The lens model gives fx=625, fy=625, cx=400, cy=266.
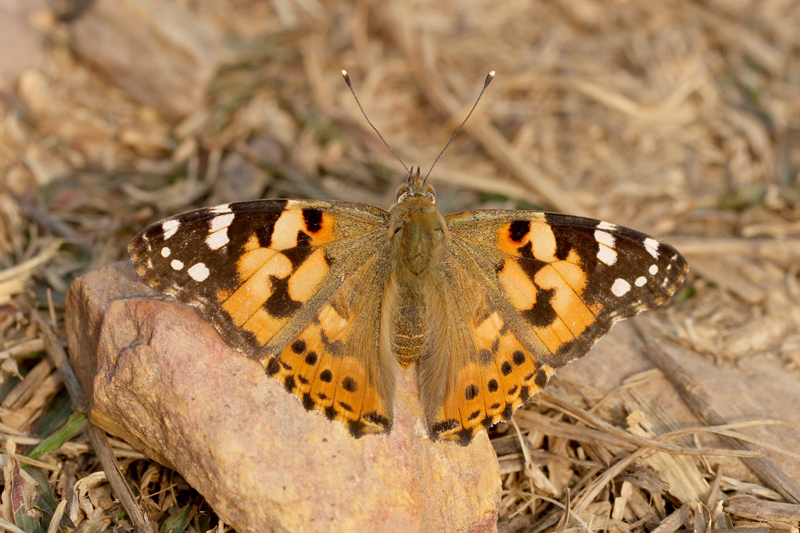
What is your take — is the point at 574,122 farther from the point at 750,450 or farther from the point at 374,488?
the point at 374,488

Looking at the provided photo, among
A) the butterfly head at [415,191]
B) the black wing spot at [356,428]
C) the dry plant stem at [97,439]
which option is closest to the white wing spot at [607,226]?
the butterfly head at [415,191]

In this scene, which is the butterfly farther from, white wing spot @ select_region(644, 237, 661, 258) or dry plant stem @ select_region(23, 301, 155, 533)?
dry plant stem @ select_region(23, 301, 155, 533)

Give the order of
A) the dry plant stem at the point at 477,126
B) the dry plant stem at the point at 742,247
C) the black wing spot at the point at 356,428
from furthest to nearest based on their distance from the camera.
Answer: the dry plant stem at the point at 477,126
the dry plant stem at the point at 742,247
the black wing spot at the point at 356,428

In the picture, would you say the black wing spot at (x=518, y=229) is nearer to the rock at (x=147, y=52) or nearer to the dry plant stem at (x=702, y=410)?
the dry plant stem at (x=702, y=410)

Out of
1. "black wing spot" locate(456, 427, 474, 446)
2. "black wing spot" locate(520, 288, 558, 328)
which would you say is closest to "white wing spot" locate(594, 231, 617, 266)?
"black wing spot" locate(520, 288, 558, 328)

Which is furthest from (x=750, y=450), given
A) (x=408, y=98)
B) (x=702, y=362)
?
(x=408, y=98)
